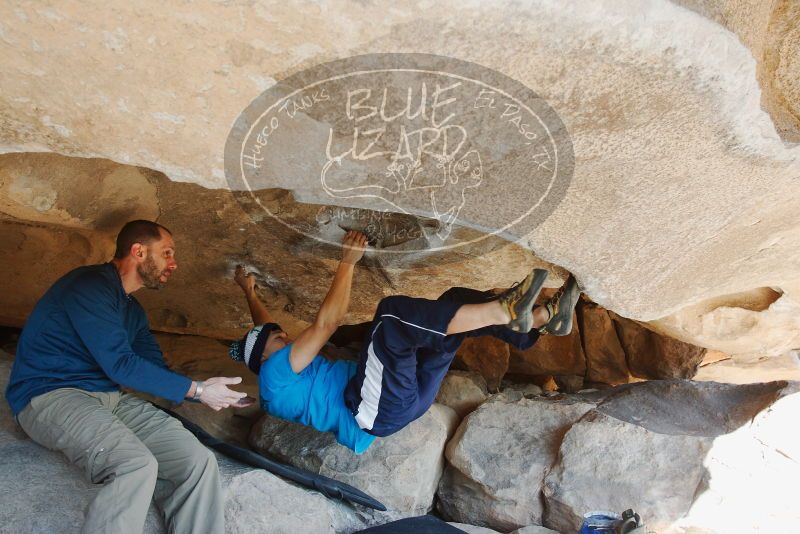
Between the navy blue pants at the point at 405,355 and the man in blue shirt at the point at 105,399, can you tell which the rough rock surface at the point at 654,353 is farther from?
the man in blue shirt at the point at 105,399

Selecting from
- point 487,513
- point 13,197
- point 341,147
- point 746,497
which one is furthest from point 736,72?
point 13,197

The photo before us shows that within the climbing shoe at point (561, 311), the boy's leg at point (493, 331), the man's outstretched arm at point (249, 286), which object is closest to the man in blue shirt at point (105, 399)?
the man's outstretched arm at point (249, 286)

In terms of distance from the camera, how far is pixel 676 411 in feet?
11.5

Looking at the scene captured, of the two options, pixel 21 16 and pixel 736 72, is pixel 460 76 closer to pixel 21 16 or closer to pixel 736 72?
pixel 736 72

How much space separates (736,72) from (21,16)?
6.03 feet

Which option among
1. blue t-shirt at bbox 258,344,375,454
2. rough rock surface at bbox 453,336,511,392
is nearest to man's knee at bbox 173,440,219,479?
blue t-shirt at bbox 258,344,375,454

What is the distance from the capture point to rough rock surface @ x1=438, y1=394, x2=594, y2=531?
3.27m

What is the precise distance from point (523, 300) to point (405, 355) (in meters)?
0.56

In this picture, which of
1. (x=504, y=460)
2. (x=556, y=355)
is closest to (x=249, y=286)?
(x=504, y=460)

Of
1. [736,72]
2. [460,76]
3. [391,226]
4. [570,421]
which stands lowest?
[570,421]

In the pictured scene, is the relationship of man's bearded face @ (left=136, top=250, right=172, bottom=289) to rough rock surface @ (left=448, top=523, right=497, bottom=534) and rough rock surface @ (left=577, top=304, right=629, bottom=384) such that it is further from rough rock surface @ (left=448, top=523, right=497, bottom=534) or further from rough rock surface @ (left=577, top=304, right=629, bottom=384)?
rough rock surface @ (left=577, top=304, right=629, bottom=384)

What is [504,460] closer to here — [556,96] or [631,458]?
[631,458]

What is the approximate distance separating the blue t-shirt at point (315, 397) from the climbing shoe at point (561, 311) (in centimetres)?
95

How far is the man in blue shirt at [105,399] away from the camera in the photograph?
7.54 feet
